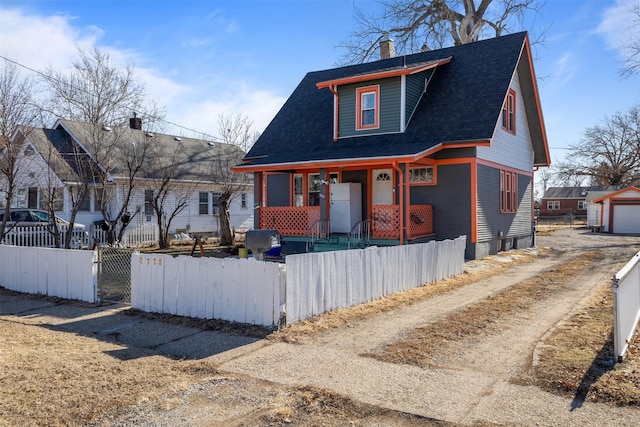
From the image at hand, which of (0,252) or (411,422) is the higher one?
(0,252)

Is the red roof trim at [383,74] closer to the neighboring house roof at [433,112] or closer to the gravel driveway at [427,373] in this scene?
the neighboring house roof at [433,112]

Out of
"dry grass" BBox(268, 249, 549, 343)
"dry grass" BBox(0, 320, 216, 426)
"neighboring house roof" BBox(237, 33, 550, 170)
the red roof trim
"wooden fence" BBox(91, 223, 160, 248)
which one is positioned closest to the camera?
"dry grass" BBox(0, 320, 216, 426)

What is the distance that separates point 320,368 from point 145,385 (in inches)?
74.8

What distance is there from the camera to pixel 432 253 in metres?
11.8

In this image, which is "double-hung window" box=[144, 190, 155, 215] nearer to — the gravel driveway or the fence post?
the gravel driveway

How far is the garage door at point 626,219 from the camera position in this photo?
3575 centimetres

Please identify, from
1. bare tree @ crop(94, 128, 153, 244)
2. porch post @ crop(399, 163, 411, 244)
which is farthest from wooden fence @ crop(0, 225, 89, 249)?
porch post @ crop(399, 163, 411, 244)

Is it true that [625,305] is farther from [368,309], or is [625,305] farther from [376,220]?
[376,220]

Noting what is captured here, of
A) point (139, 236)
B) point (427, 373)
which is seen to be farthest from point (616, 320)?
point (139, 236)

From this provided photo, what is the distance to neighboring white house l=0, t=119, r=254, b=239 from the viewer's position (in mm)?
21078

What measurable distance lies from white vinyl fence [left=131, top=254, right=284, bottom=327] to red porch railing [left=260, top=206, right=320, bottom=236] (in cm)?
885

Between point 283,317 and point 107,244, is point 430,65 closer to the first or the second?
point 283,317

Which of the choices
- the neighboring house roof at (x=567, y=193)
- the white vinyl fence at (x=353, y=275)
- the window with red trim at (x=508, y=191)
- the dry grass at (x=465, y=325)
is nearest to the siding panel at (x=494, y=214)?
the window with red trim at (x=508, y=191)

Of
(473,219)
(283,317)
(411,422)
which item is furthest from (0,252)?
(473,219)
